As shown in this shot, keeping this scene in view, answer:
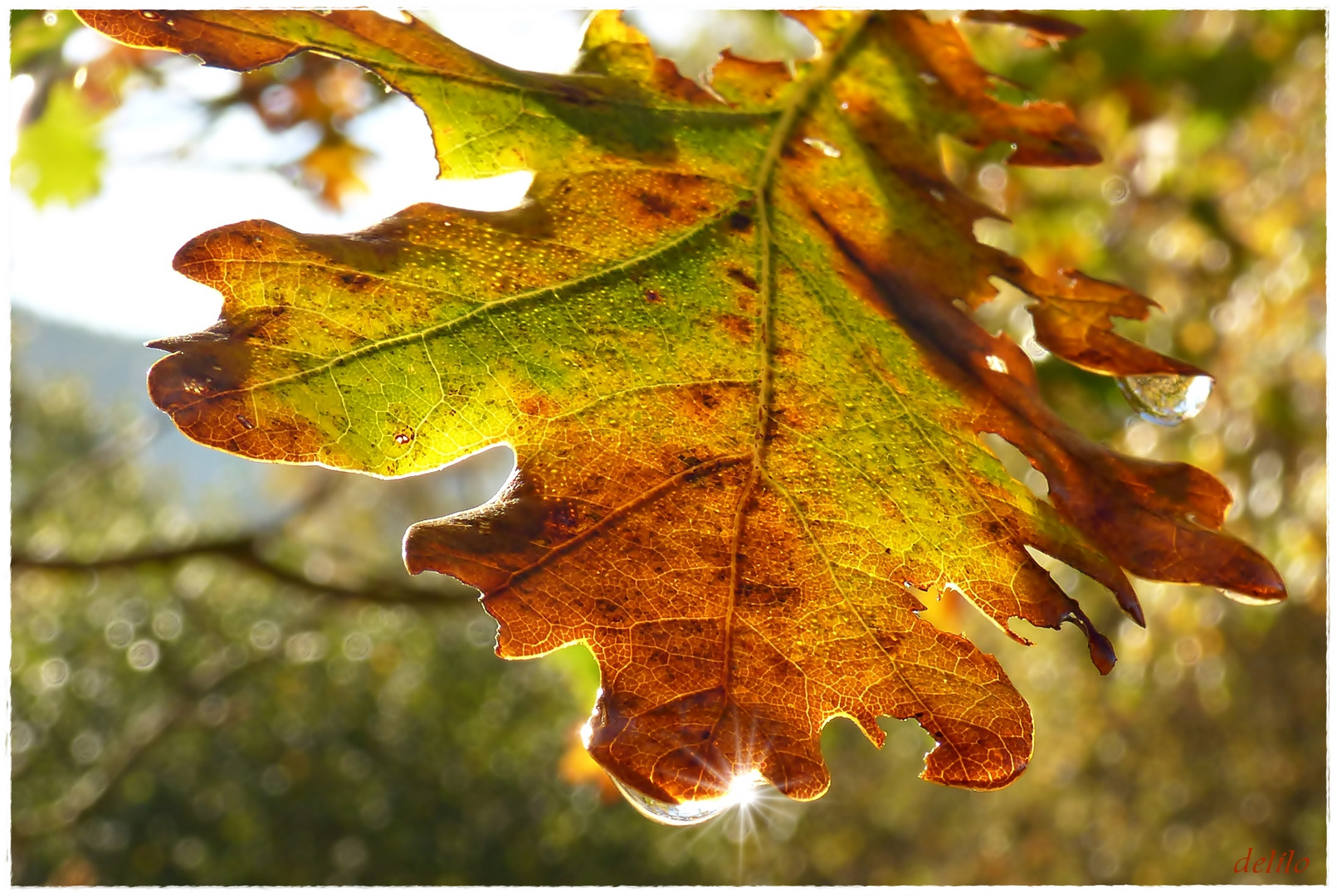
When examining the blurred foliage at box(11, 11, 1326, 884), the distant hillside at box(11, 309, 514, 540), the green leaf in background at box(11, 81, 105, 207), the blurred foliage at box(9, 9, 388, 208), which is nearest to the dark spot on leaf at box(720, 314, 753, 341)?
the blurred foliage at box(9, 9, 388, 208)

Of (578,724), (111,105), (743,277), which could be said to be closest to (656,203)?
(743,277)

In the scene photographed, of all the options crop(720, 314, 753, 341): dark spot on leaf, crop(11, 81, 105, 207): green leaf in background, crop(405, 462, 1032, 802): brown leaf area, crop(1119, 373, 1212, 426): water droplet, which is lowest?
crop(11, 81, 105, 207): green leaf in background

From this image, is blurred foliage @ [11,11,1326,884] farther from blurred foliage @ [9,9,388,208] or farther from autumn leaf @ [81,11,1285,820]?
autumn leaf @ [81,11,1285,820]

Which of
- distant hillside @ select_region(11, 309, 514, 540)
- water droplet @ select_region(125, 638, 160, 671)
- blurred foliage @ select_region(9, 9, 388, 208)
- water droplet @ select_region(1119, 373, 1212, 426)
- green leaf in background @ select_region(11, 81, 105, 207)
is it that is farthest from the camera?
distant hillside @ select_region(11, 309, 514, 540)

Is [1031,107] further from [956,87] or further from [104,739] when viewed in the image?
[104,739]

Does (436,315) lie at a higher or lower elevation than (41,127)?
higher

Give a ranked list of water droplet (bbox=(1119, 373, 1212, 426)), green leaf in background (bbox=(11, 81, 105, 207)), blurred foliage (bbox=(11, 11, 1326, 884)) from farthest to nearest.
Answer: blurred foliage (bbox=(11, 11, 1326, 884)), green leaf in background (bbox=(11, 81, 105, 207)), water droplet (bbox=(1119, 373, 1212, 426))

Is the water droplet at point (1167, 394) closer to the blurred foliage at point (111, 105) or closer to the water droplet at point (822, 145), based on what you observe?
the water droplet at point (822, 145)

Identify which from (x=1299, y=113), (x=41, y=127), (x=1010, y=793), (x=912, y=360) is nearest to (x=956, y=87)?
(x=912, y=360)
